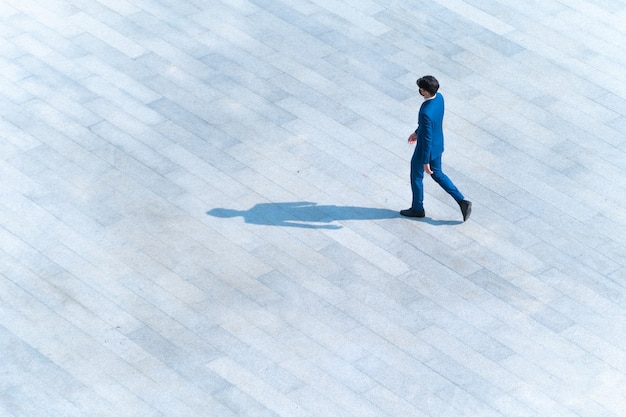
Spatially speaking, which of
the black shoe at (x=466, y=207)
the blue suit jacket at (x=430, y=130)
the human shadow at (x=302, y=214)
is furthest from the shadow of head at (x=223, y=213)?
the black shoe at (x=466, y=207)

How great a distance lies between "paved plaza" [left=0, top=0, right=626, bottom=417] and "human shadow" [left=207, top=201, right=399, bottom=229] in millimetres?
24

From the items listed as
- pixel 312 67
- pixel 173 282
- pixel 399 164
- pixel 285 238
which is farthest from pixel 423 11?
pixel 173 282

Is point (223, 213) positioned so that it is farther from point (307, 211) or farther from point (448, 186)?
point (448, 186)

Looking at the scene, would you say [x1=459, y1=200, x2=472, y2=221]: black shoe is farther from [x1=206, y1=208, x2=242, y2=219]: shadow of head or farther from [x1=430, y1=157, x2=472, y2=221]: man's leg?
[x1=206, y1=208, x2=242, y2=219]: shadow of head

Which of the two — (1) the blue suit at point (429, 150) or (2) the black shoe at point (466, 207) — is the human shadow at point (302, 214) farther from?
(2) the black shoe at point (466, 207)

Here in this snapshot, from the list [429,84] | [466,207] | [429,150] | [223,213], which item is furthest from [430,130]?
[223,213]

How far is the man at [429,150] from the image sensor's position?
12.2 m

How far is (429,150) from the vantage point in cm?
1234

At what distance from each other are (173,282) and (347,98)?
12.0ft

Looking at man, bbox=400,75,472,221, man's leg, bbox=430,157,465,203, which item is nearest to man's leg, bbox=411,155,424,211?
man, bbox=400,75,472,221

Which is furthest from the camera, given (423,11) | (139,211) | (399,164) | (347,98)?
(423,11)

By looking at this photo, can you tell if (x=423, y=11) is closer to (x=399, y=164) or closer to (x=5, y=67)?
(x=399, y=164)

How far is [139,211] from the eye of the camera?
12805mm

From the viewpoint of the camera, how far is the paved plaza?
11.1 meters
